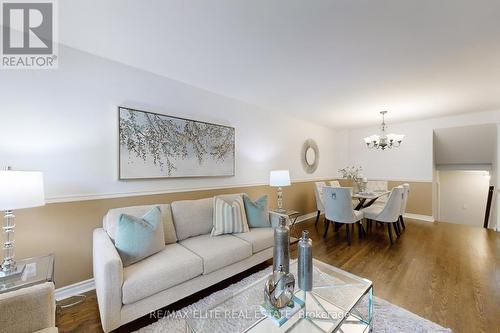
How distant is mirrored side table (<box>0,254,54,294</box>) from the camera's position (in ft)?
4.32

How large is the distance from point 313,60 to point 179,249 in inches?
91.5

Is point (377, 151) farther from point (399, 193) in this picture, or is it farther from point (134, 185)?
point (134, 185)

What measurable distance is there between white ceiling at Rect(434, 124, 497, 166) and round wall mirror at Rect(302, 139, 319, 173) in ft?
8.69

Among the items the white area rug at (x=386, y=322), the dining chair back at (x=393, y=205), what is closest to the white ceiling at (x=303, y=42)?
the dining chair back at (x=393, y=205)

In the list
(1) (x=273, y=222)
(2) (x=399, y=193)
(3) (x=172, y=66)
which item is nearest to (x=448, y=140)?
(2) (x=399, y=193)

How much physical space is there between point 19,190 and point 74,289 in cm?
116

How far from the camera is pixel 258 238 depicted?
2266 mm

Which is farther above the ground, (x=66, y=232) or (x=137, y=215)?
(x=137, y=215)

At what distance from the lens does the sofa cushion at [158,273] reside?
1446 mm

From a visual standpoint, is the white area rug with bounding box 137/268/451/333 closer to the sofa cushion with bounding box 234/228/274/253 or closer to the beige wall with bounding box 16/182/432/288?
the sofa cushion with bounding box 234/228/274/253

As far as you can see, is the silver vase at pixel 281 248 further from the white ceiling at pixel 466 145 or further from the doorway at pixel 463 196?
the doorway at pixel 463 196

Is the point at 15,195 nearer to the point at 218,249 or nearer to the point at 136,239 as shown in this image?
the point at 136,239

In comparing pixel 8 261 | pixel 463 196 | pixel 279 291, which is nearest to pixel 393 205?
pixel 279 291

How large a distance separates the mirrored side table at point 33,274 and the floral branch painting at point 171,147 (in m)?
0.90
